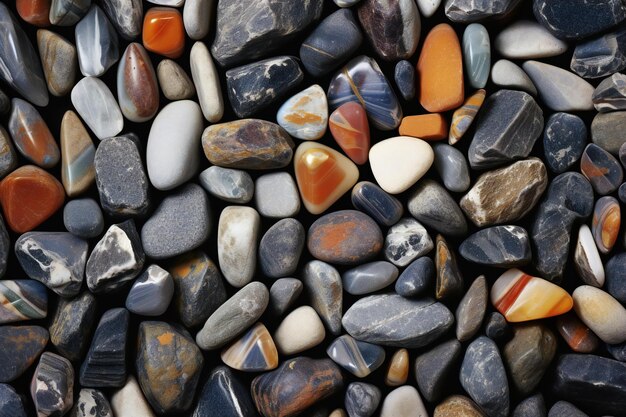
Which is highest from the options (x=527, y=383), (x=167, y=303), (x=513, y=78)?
(x=513, y=78)

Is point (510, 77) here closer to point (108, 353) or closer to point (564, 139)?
point (564, 139)

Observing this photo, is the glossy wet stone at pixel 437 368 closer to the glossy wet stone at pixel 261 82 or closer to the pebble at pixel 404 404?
the pebble at pixel 404 404

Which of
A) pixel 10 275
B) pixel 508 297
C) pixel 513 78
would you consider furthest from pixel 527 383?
pixel 10 275

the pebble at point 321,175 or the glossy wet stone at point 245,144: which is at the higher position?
the glossy wet stone at point 245,144

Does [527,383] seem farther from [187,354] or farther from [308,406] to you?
[187,354]

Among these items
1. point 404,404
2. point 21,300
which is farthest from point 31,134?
point 404,404

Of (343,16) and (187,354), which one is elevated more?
(343,16)

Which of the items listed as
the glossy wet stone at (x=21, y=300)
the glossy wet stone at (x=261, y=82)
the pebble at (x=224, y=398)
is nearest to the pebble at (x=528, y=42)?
the glossy wet stone at (x=261, y=82)

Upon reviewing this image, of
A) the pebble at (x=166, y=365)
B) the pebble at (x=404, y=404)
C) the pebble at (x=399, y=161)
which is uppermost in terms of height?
the pebble at (x=399, y=161)
